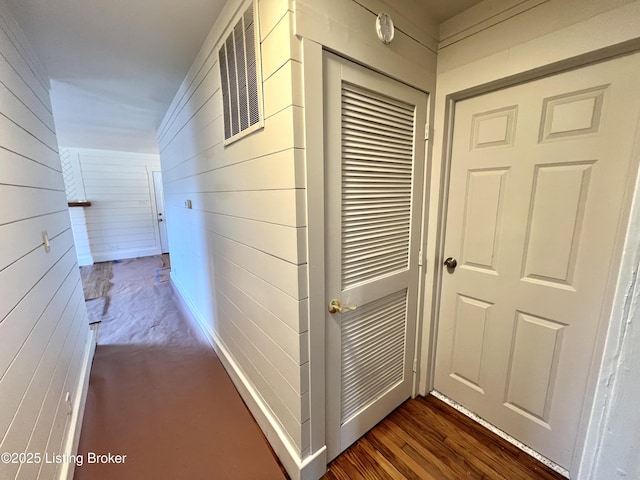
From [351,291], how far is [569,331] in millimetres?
1049

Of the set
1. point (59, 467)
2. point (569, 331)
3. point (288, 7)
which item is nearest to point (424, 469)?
point (569, 331)

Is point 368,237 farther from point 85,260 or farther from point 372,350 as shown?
point 85,260

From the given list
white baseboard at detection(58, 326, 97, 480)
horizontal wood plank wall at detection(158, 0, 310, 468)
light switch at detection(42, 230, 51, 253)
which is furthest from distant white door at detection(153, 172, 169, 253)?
light switch at detection(42, 230, 51, 253)

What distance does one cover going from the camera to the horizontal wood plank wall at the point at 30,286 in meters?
0.92

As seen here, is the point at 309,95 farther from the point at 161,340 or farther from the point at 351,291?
the point at 161,340

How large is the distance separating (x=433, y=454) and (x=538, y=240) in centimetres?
126

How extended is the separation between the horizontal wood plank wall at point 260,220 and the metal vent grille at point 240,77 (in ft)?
0.24

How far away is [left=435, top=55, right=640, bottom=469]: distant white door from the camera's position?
1.09 m

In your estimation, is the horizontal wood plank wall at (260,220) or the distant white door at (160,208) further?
the distant white door at (160,208)

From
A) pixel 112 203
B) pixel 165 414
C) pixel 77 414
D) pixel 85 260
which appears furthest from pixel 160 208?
pixel 165 414

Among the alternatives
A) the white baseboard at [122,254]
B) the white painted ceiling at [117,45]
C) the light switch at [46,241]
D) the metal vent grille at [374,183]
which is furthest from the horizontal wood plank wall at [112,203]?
the metal vent grille at [374,183]

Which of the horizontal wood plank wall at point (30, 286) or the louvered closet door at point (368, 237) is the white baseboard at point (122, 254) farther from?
the louvered closet door at point (368, 237)

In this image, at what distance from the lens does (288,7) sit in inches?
36.7

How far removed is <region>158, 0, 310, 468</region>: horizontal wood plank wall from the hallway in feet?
0.75
